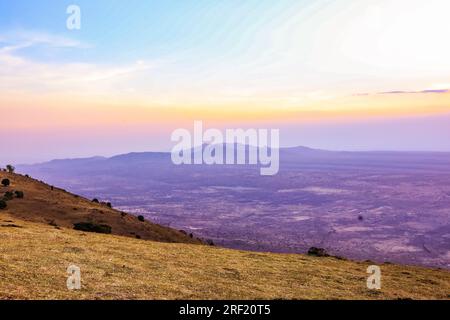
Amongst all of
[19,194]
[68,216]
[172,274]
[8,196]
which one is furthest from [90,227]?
[172,274]

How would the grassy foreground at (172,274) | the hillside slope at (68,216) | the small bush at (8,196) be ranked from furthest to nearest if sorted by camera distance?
1. the small bush at (8,196)
2. the hillside slope at (68,216)
3. the grassy foreground at (172,274)

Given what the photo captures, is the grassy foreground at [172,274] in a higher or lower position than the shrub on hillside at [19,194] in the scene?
lower

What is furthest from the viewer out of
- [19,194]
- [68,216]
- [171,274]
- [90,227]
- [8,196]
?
[19,194]

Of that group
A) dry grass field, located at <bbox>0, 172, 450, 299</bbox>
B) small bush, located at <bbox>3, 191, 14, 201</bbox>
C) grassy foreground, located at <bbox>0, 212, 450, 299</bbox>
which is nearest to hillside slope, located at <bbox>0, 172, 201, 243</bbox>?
small bush, located at <bbox>3, 191, 14, 201</bbox>

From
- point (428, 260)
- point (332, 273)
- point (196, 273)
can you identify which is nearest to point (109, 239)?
point (196, 273)

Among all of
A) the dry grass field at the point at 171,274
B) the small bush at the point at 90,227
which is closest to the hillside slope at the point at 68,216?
the small bush at the point at 90,227

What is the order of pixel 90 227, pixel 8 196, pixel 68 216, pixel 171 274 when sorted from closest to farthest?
pixel 171 274
pixel 90 227
pixel 68 216
pixel 8 196

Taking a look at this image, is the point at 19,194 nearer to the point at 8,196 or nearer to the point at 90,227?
the point at 8,196

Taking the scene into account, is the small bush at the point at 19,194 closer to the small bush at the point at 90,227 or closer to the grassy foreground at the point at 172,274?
the small bush at the point at 90,227
